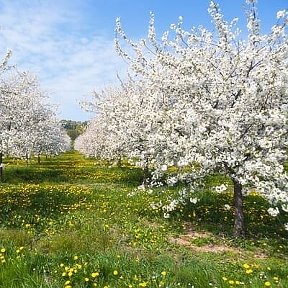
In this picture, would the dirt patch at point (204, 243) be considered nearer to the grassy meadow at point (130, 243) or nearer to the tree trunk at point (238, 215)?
the grassy meadow at point (130, 243)

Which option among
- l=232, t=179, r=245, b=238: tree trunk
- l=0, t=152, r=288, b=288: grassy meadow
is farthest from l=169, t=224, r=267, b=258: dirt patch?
l=232, t=179, r=245, b=238: tree trunk

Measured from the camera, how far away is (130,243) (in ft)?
A: 34.0

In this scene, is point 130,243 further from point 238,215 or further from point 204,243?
point 238,215

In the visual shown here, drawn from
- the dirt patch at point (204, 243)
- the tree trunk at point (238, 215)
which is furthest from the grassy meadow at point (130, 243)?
the tree trunk at point (238, 215)

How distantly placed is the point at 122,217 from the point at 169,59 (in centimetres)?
515

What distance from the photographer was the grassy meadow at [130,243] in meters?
6.23

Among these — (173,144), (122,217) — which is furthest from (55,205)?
(173,144)

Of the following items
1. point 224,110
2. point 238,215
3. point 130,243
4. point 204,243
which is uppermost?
point 224,110

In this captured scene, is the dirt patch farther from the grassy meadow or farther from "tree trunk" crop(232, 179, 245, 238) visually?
"tree trunk" crop(232, 179, 245, 238)

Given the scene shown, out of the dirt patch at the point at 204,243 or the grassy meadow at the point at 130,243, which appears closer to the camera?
the grassy meadow at the point at 130,243

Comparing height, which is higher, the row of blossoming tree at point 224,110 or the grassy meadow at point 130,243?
the row of blossoming tree at point 224,110

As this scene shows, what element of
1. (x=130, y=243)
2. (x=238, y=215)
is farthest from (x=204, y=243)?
(x=130, y=243)

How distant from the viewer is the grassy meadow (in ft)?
20.4

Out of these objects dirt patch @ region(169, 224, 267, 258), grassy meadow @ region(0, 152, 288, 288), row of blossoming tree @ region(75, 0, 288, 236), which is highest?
row of blossoming tree @ region(75, 0, 288, 236)
